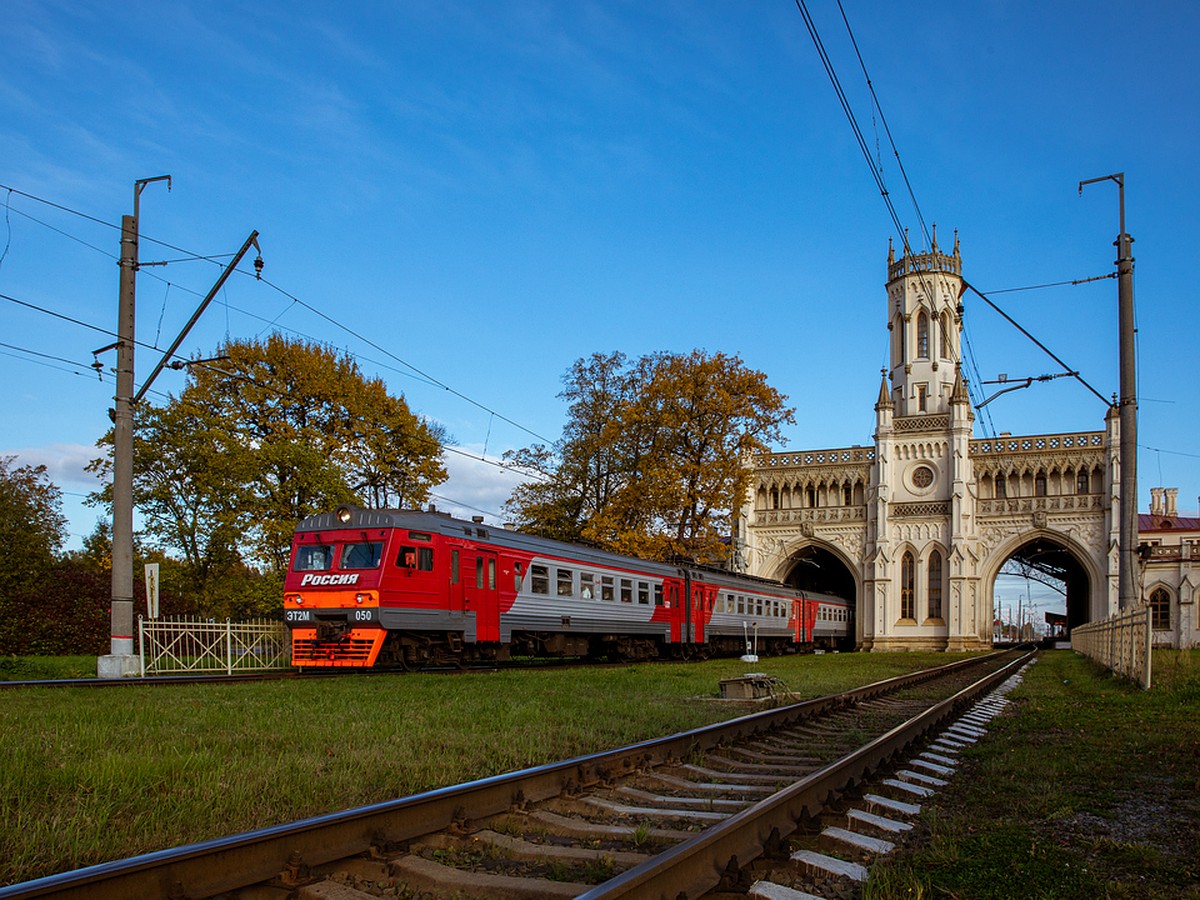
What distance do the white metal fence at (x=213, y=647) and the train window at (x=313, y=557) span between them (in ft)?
8.99

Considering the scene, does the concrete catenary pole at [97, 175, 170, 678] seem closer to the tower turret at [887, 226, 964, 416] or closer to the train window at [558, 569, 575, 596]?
the train window at [558, 569, 575, 596]

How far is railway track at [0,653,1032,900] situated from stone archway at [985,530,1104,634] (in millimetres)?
45731

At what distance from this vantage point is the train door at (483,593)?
62.6 ft

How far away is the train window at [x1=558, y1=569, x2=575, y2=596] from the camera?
2244cm

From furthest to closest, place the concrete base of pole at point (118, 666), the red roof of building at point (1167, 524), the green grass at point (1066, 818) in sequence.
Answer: the red roof of building at point (1167, 524) < the concrete base of pole at point (118, 666) < the green grass at point (1066, 818)

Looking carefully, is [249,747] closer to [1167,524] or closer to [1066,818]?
[1066,818]

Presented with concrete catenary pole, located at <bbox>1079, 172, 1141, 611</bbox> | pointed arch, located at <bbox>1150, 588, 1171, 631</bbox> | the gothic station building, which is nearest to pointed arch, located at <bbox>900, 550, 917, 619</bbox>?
the gothic station building

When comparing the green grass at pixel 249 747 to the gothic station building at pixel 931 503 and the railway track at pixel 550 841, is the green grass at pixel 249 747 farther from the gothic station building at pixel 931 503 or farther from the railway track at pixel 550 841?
the gothic station building at pixel 931 503

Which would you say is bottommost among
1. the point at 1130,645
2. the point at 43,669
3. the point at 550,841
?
the point at 43,669

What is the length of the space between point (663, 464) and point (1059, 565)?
38.5 metres

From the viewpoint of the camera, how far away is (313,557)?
1853 cm

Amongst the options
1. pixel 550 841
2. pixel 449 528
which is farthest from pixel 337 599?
pixel 550 841

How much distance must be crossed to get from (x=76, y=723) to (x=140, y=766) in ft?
8.51

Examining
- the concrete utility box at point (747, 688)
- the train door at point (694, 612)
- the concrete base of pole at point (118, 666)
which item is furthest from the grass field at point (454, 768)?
the train door at point (694, 612)
